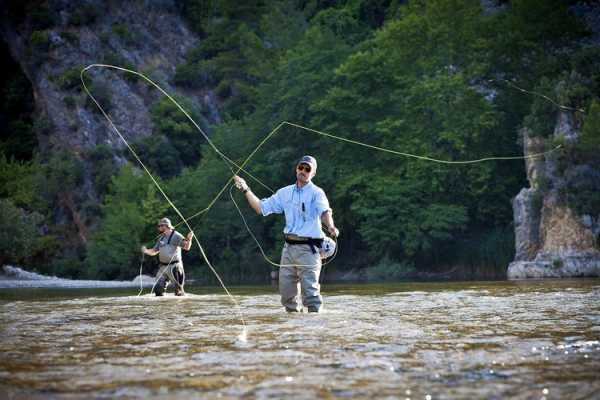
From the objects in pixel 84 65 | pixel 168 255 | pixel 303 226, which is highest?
pixel 84 65

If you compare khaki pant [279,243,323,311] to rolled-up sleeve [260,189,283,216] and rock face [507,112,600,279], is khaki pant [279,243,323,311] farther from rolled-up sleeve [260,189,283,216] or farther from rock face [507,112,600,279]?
rock face [507,112,600,279]

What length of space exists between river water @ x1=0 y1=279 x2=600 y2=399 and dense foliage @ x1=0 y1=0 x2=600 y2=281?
99.9 ft

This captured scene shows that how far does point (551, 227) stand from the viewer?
131 feet

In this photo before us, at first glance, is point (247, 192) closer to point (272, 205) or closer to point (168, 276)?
point (272, 205)

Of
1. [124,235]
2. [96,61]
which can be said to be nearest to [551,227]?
[124,235]

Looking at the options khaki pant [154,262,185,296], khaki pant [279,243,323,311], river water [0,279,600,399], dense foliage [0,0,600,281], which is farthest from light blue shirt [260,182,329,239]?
dense foliage [0,0,600,281]

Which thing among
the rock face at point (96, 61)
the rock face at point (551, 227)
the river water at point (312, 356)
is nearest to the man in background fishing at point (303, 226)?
the river water at point (312, 356)

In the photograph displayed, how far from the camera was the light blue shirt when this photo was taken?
38.5 ft

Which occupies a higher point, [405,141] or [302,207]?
[405,141]

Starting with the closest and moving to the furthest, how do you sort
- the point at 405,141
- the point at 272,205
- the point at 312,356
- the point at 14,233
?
the point at 312,356 → the point at 272,205 → the point at 405,141 → the point at 14,233

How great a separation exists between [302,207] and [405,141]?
37254 millimetres

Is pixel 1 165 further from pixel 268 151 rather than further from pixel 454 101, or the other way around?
pixel 454 101

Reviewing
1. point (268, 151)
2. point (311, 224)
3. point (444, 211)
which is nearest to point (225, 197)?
point (268, 151)

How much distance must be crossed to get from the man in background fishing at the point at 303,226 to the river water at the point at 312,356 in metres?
0.57
